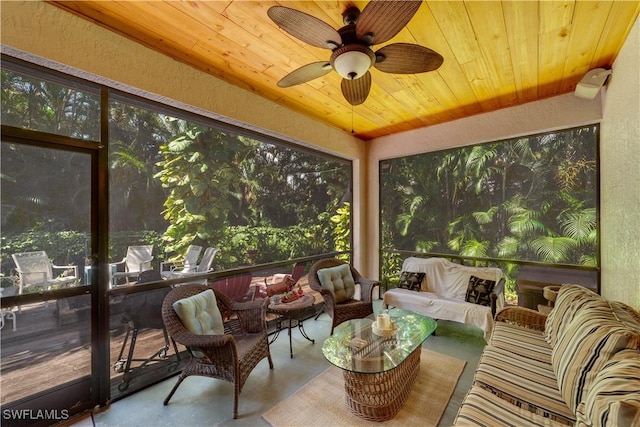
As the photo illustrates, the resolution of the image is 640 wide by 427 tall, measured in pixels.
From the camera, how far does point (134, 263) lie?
7.52 feet

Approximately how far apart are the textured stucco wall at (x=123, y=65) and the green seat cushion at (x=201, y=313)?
1.72 meters

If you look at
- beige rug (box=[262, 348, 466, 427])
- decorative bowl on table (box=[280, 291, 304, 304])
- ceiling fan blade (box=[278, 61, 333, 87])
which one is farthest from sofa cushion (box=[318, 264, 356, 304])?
ceiling fan blade (box=[278, 61, 333, 87])

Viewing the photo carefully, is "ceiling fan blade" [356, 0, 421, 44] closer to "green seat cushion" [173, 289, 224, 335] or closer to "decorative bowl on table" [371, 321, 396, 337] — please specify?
"decorative bowl on table" [371, 321, 396, 337]

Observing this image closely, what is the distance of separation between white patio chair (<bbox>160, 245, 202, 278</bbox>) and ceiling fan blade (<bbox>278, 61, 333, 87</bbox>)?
179 centimetres

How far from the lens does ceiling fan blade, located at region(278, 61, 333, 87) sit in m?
1.83

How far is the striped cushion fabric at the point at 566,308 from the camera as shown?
5.98 feet

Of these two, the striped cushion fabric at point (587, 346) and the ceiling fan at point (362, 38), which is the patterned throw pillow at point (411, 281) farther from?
the ceiling fan at point (362, 38)

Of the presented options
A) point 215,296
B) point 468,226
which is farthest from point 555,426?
point 468,226

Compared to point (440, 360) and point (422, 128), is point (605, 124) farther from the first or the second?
point (440, 360)

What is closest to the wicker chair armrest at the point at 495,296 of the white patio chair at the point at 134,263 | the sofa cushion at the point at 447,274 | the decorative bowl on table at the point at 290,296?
the sofa cushion at the point at 447,274

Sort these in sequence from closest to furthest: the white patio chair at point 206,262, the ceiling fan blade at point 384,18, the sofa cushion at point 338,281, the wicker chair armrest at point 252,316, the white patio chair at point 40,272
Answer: the ceiling fan blade at point 384,18 < the white patio chair at point 40,272 < the wicker chair armrest at point 252,316 < the white patio chair at point 206,262 < the sofa cushion at point 338,281

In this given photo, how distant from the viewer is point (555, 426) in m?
1.29

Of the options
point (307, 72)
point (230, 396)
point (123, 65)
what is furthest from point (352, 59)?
point (230, 396)

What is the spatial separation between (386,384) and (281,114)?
2.96 metres
